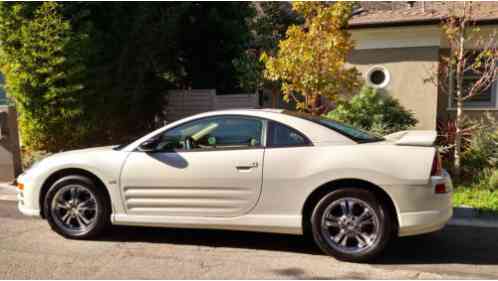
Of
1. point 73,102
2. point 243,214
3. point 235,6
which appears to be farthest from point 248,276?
point 235,6

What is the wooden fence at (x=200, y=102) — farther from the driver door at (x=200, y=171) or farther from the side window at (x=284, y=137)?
the side window at (x=284, y=137)

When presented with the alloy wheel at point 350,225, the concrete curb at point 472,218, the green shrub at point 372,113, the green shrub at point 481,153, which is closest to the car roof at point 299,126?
the alloy wheel at point 350,225

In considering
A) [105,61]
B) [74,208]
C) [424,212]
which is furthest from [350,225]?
[105,61]

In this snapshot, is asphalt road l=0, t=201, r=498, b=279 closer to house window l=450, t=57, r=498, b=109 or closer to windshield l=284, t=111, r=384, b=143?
windshield l=284, t=111, r=384, b=143

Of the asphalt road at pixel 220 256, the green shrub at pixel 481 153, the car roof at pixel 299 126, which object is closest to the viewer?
the asphalt road at pixel 220 256

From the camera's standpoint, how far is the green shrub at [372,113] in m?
8.33

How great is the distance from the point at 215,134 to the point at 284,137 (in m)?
0.75

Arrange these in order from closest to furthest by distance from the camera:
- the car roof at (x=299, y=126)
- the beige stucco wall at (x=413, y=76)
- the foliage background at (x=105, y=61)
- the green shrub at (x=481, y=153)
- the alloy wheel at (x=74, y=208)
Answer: the car roof at (x=299, y=126) → the alloy wheel at (x=74, y=208) → the green shrub at (x=481, y=153) → the foliage background at (x=105, y=61) → the beige stucco wall at (x=413, y=76)

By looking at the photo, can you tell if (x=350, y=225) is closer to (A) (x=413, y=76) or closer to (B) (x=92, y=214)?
(B) (x=92, y=214)

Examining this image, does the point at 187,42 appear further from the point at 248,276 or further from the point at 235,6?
the point at 248,276

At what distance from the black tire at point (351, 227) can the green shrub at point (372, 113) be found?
14.4ft

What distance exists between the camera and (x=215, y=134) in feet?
15.0

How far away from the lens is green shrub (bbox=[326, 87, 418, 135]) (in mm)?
8328

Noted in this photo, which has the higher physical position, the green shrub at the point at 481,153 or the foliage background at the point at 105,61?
the foliage background at the point at 105,61
